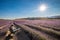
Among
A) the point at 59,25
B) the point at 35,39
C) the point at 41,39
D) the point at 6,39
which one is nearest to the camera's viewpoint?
the point at 41,39

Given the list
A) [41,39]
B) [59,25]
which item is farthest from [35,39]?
[59,25]

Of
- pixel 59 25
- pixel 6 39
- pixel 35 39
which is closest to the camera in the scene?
pixel 35 39

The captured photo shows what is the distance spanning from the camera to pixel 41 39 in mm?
5367

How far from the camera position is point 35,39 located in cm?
579

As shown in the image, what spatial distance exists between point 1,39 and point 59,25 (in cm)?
604

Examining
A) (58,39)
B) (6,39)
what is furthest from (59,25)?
(6,39)

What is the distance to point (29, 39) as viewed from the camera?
6.27 m

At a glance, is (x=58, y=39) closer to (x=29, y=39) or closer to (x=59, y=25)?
(x=29, y=39)

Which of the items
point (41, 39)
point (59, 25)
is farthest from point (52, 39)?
point (59, 25)

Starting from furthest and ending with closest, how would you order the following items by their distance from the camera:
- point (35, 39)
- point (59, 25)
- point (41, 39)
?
point (59, 25), point (35, 39), point (41, 39)

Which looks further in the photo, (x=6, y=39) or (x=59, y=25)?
(x=59, y=25)

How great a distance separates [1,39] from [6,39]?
0.33 meters

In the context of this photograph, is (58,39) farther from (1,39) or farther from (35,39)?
(1,39)

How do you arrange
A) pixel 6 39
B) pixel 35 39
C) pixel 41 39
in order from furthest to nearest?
pixel 6 39 → pixel 35 39 → pixel 41 39
